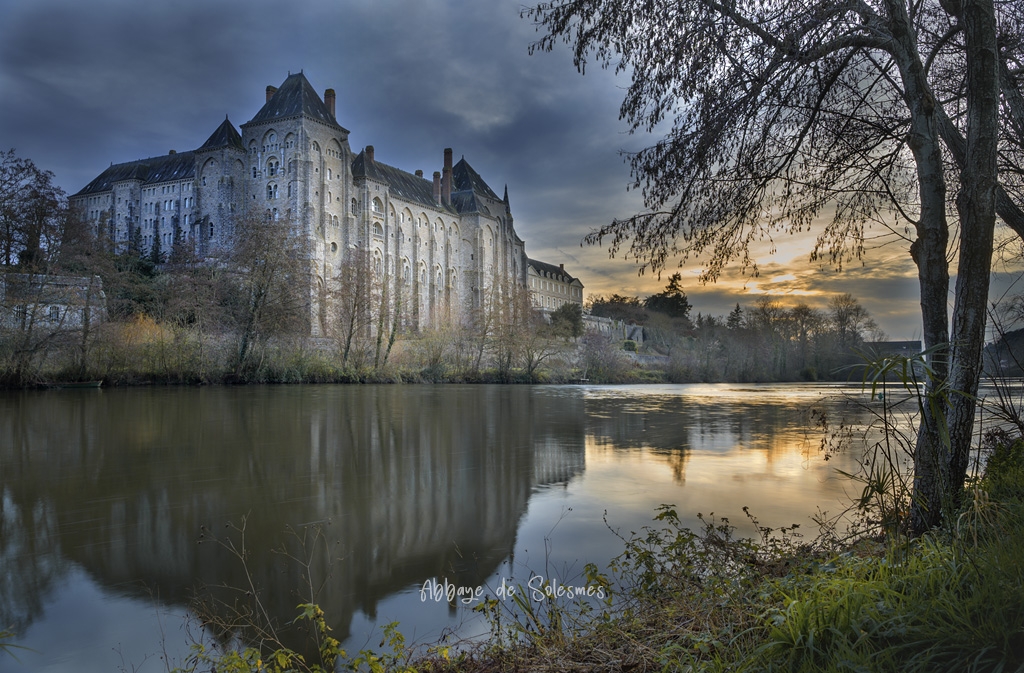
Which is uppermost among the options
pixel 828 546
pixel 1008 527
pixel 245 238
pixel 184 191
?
pixel 184 191

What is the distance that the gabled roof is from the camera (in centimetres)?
9644

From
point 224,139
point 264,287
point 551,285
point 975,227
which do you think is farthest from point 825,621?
point 551,285

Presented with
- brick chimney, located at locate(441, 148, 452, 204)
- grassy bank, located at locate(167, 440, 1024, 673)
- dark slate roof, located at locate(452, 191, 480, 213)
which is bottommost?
grassy bank, located at locate(167, 440, 1024, 673)

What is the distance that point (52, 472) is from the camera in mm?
7988

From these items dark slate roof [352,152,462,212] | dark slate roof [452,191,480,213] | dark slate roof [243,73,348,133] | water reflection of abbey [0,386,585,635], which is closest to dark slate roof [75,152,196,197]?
dark slate roof [243,73,348,133]

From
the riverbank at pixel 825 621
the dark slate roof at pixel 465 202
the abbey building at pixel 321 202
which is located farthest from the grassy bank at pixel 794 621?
the dark slate roof at pixel 465 202

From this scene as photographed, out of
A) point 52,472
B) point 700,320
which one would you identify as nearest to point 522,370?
point 52,472

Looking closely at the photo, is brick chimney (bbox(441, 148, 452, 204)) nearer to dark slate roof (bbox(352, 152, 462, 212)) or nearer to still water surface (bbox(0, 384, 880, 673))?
dark slate roof (bbox(352, 152, 462, 212))

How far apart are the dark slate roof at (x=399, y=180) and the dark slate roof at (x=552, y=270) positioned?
83.1 ft

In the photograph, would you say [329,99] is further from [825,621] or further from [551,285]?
[825,621]

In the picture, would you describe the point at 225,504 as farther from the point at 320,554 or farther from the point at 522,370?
the point at 522,370

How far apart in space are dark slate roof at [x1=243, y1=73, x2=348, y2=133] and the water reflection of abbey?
46.4m

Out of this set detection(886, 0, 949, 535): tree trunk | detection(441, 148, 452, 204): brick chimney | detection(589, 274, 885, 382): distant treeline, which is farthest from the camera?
detection(441, 148, 452, 204): brick chimney

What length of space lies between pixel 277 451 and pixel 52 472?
9.61 ft
